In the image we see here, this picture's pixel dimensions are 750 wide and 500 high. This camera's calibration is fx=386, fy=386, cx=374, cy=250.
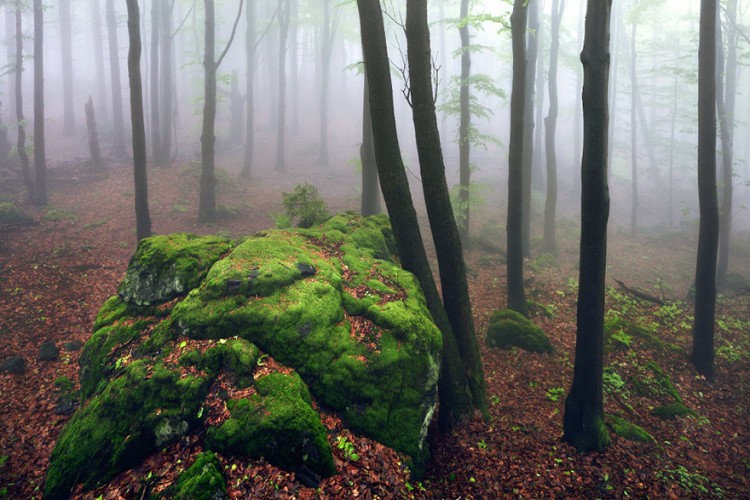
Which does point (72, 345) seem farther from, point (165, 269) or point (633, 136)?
point (633, 136)

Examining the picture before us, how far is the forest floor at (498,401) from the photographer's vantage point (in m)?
4.73

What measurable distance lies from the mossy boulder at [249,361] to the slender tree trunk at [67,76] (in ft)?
98.2

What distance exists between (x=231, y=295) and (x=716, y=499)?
719 centimetres

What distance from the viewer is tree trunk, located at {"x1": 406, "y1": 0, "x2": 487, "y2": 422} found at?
6047 mm

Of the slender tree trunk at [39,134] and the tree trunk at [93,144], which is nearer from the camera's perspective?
the slender tree trunk at [39,134]

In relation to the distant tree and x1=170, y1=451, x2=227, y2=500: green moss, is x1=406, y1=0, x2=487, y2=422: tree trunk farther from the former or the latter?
the distant tree

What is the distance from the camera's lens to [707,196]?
860 cm

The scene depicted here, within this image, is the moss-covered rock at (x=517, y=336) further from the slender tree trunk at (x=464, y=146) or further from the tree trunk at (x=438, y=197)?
the slender tree trunk at (x=464, y=146)

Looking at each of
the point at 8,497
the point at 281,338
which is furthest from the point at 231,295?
the point at 8,497

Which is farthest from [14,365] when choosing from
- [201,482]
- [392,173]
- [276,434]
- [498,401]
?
[498,401]

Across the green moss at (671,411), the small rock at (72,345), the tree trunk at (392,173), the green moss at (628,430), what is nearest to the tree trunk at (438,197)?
the tree trunk at (392,173)

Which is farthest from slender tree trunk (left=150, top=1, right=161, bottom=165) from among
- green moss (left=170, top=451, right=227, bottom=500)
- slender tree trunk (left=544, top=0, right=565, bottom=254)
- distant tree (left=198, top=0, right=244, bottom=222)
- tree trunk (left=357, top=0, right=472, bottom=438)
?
green moss (left=170, top=451, right=227, bottom=500)

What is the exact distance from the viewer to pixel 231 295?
5.57 meters

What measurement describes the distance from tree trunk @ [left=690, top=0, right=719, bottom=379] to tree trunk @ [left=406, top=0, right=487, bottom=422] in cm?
568
